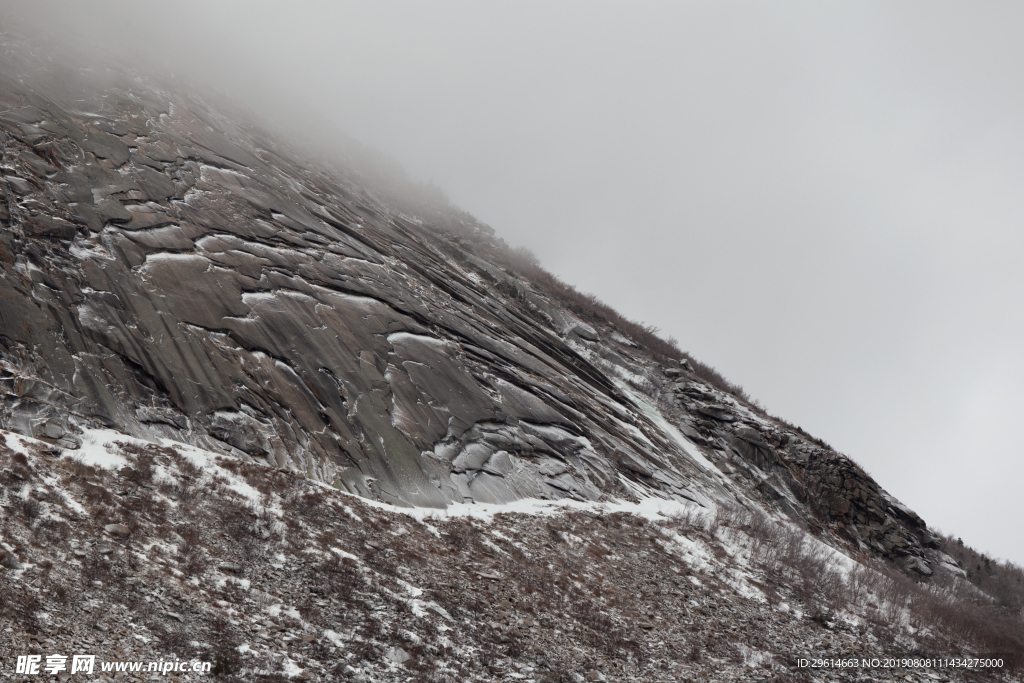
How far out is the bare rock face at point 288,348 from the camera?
47.1 ft

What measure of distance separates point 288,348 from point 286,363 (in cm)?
66

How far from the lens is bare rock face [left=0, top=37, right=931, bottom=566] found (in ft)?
47.1

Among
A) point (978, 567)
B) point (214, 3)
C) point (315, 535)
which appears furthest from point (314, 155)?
point (214, 3)

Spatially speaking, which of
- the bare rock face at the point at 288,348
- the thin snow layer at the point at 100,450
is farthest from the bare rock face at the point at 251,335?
the thin snow layer at the point at 100,450

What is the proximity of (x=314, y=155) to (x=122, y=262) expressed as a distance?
26.7m

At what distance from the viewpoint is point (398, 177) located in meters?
59.7

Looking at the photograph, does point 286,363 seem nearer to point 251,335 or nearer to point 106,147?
point 251,335

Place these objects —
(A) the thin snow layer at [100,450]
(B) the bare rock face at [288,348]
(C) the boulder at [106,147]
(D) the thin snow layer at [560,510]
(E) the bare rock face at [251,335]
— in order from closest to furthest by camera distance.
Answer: (A) the thin snow layer at [100,450], (D) the thin snow layer at [560,510], (E) the bare rock face at [251,335], (B) the bare rock face at [288,348], (C) the boulder at [106,147]

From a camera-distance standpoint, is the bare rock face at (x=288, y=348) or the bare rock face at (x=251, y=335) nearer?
the bare rock face at (x=251, y=335)

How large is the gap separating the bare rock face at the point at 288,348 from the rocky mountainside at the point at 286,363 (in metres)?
0.08

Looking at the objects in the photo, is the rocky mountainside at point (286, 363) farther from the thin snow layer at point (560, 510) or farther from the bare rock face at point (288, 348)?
the thin snow layer at point (560, 510)

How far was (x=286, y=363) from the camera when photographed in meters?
17.3

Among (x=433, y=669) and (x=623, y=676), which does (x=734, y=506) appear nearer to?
(x=623, y=676)

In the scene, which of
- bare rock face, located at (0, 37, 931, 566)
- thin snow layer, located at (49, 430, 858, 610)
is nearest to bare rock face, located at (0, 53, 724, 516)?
bare rock face, located at (0, 37, 931, 566)
